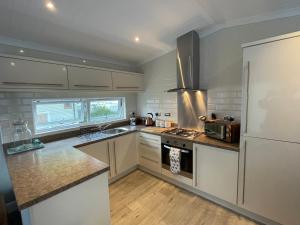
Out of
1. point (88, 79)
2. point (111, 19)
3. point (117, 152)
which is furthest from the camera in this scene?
point (117, 152)

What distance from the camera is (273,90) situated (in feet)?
4.90

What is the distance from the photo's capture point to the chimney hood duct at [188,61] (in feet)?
7.92

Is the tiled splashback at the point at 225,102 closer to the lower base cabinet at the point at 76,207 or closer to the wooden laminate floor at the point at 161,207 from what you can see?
the wooden laminate floor at the point at 161,207

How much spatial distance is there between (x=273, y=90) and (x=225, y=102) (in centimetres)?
85

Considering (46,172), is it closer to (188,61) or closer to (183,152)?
(183,152)

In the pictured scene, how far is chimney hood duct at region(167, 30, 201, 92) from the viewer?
2414 mm

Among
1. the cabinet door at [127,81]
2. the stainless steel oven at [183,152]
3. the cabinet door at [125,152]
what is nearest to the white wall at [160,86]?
the cabinet door at [127,81]

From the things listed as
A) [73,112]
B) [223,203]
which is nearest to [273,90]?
[223,203]

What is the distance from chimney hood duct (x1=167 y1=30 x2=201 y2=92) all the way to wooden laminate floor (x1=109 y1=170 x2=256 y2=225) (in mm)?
1560

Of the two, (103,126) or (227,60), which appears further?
(103,126)

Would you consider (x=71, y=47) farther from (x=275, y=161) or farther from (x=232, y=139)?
(x=275, y=161)

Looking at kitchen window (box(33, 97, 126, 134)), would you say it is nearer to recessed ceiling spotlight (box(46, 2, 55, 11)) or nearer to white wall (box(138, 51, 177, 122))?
white wall (box(138, 51, 177, 122))

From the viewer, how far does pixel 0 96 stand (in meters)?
1.88

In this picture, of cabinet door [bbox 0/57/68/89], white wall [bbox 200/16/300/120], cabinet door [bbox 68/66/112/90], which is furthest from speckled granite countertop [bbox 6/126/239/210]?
cabinet door [bbox 68/66/112/90]
